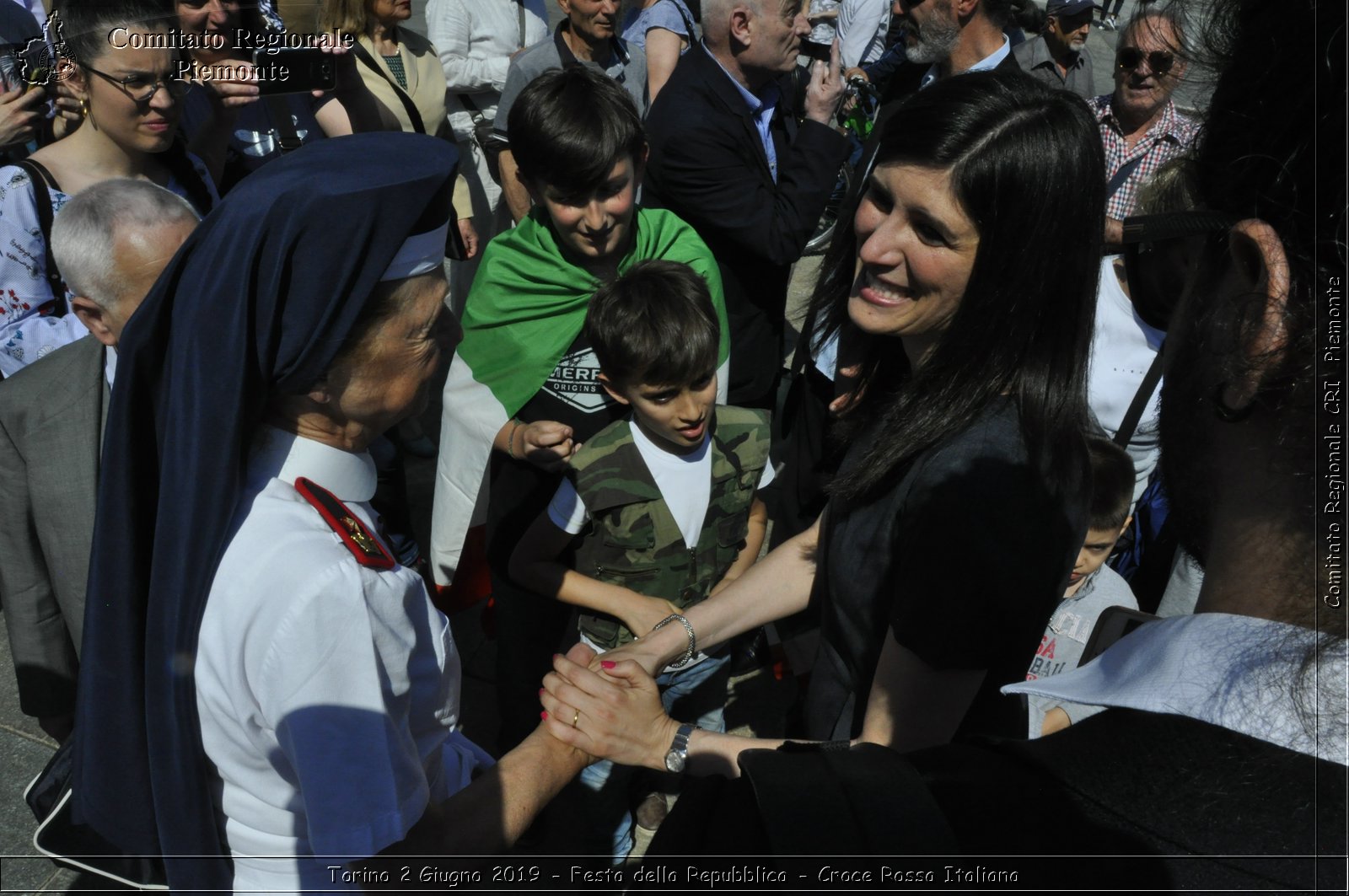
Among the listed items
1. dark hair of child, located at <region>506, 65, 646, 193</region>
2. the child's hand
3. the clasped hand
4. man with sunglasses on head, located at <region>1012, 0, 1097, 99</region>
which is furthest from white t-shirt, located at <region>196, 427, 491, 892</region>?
man with sunglasses on head, located at <region>1012, 0, 1097, 99</region>

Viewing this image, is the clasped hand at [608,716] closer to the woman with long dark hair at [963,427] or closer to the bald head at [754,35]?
the woman with long dark hair at [963,427]

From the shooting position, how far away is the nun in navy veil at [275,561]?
1370 mm

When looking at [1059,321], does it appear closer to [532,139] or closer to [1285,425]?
[1285,425]

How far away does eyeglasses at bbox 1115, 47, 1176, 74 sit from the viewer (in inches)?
156

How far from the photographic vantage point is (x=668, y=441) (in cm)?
270

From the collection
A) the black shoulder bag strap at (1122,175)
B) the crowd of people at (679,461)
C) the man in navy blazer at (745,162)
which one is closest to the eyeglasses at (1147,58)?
the black shoulder bag strap at (1122,175)

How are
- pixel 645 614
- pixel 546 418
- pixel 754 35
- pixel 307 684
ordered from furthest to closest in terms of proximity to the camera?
1. pixel 754 35
2. pixel 546 418
3. pixel 645 614
4. pixel 307 684

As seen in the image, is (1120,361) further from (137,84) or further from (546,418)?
(137,84)

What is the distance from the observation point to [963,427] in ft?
5.26

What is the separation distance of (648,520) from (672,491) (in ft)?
0.34

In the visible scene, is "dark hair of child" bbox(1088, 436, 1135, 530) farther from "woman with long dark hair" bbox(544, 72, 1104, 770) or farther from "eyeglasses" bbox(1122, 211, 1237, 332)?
"woman with long dark hair" bbox(544, 72, 1104, 770)

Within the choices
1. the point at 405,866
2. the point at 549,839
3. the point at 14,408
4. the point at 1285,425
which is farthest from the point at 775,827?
the point at 549,839

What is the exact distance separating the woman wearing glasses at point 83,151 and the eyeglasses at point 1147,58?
11.8 ft

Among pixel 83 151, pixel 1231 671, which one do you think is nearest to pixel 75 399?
pixel 83 151
